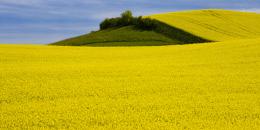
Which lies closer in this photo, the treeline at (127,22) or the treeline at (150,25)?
the treeline at (150,25)

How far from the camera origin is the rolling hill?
55375 mm

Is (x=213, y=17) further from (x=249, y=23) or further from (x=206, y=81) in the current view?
(x=206, y=81)

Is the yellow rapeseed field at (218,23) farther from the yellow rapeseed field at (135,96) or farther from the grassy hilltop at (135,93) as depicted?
the yellow rapeseed field at (135,96)

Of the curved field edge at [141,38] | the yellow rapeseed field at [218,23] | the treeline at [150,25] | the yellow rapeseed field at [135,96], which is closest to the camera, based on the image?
the yellow rapeseed field at [135,96]

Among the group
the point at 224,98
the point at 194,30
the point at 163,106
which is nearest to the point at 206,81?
the point at 224,98

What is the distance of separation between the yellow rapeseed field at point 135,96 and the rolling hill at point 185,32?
3677 cm

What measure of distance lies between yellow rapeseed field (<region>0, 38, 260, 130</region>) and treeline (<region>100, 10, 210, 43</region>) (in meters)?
36.8

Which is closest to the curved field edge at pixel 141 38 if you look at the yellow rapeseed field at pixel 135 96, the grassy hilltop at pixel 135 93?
the grassy hilltop at pixel 135 93

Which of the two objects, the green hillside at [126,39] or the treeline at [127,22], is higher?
the treeline at [127,22]

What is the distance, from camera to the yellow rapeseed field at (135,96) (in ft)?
30.9

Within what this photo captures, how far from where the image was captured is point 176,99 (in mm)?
11586

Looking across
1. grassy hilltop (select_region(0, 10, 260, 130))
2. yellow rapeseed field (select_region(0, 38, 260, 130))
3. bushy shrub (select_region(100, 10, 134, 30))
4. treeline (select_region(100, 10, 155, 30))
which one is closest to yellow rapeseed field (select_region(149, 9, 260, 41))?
treeline (select_region(100, 10, 155, 30))

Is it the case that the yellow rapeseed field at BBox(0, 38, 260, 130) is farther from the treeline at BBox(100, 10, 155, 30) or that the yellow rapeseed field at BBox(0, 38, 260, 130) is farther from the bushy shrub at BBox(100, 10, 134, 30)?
the bushy shrub at BBox(100, 10, 134, 30)

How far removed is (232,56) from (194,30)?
123ft
